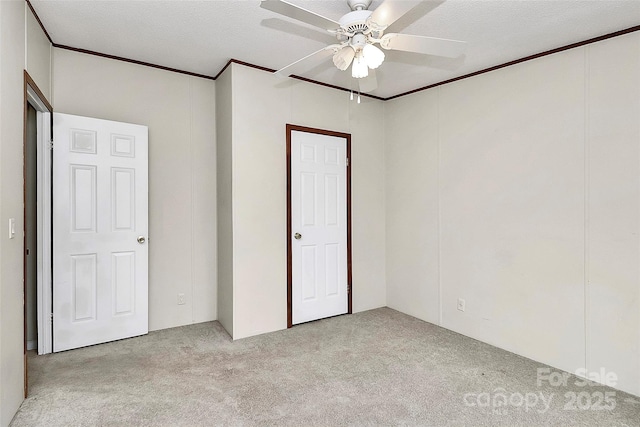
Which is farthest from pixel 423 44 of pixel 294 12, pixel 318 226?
pixel 318 226

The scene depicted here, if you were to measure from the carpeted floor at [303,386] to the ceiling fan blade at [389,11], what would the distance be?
2.26 metres

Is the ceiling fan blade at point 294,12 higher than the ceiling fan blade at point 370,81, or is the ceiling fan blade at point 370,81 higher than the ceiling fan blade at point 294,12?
the ceiling fan blade at point 370,81

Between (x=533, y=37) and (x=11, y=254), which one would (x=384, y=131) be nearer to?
(x=533, y=37)

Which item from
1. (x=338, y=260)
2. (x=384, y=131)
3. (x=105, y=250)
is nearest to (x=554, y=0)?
(x=384, y=131)

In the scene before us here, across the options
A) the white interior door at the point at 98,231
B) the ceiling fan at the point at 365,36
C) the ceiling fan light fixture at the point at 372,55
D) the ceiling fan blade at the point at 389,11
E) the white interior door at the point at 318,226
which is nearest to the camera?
the ceiling fan blade at the point at 389,11

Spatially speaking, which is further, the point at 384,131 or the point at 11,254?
the point at 384,131

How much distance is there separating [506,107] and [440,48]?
1.40 meters

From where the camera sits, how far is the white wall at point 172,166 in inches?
126

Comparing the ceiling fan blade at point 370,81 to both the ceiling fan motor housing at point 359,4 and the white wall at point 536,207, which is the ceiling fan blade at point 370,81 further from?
the white wall at point 536,207

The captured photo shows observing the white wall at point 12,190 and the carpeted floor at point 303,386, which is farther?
the carpeted floor at point 303,386

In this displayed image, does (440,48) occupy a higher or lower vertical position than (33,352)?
higher

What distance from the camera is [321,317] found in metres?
3.83

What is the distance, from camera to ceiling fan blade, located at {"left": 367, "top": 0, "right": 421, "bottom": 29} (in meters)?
1.64

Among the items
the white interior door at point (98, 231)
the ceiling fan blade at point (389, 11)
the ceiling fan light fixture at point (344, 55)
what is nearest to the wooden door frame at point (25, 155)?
the white interior door at point (98, 231)
